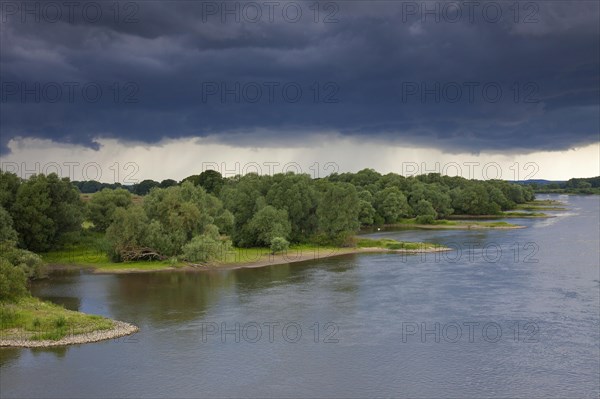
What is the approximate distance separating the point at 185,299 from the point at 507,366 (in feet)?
104

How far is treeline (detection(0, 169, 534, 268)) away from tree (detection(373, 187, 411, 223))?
1043cm

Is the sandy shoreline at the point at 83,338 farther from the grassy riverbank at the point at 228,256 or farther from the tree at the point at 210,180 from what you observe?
the tree at the point at 210,180

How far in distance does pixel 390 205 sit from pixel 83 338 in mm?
108918

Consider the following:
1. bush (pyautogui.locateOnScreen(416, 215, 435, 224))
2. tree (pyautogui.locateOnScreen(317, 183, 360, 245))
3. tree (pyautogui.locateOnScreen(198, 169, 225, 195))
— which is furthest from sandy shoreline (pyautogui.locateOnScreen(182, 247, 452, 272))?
tree (pyautogui.locateOnScreen(198, 169, 225, 195))

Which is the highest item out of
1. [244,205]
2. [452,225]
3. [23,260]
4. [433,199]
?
[433,199]

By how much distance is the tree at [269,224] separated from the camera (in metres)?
91.6

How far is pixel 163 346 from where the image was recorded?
Result: 4159 centimetres

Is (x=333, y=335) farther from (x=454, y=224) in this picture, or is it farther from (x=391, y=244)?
(x=454, y=224)

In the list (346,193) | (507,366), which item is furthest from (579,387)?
(346,193)

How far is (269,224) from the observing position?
303 feet

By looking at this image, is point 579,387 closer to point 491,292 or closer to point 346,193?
point 491,292

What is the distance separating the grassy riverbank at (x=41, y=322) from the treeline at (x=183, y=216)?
21.9m

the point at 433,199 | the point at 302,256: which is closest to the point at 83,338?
the point at 302,256

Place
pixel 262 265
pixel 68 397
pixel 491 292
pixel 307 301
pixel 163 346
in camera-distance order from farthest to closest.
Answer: pixel 262 265 < pixel 491 292 < pixel 307 301 < pixel 163 346 < pixel 68 397
